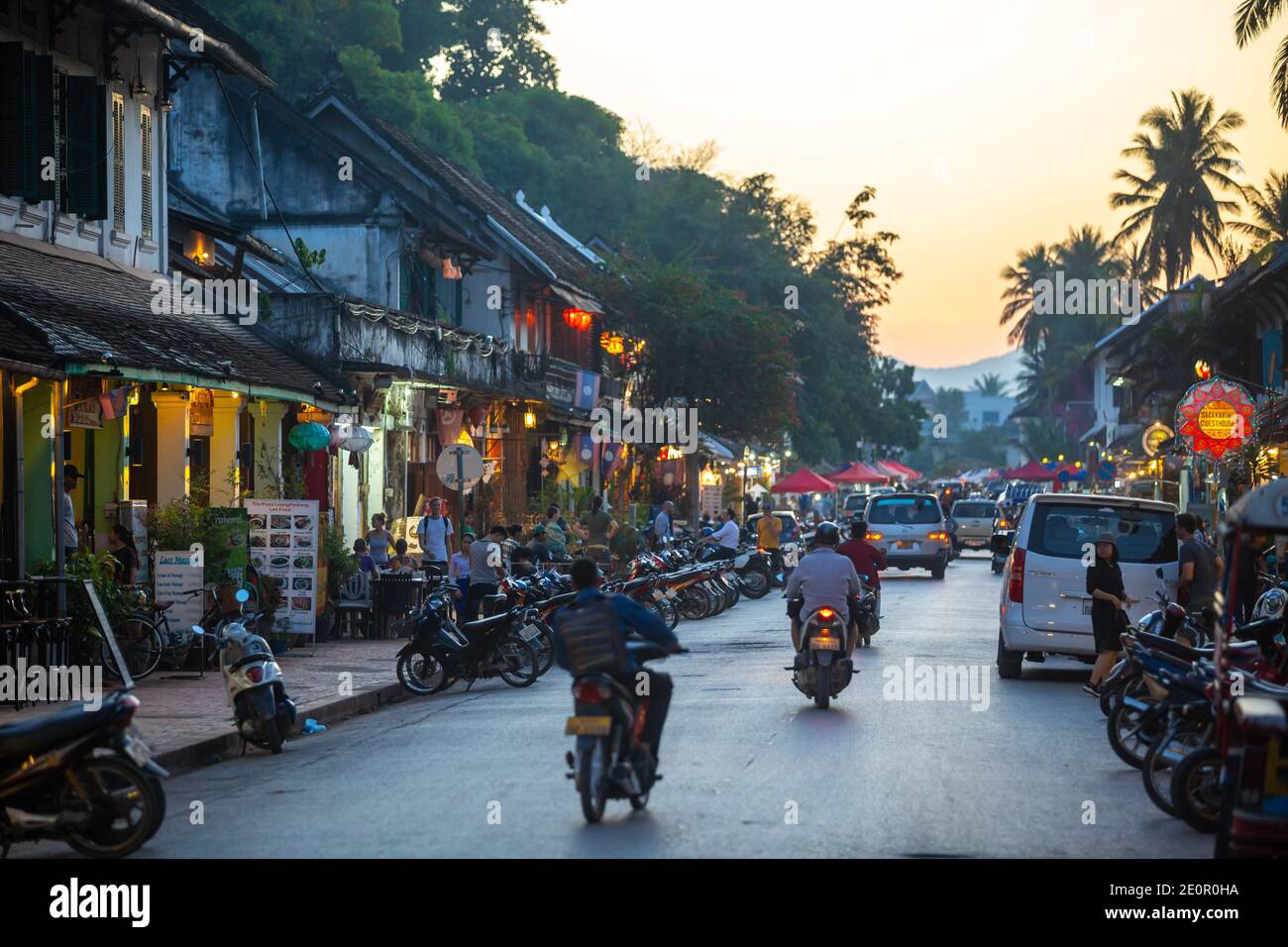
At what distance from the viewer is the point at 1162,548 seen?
59.1 feet

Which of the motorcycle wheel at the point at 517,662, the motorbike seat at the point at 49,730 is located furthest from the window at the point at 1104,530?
the motorbike seat at the point at 49,730

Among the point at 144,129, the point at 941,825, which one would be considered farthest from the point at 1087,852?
the point at 144,129

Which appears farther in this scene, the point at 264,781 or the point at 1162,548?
the point at 1162,548

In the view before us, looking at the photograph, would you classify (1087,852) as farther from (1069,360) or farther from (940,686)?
(1069,360)

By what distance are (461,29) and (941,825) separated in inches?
2593

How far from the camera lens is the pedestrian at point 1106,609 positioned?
1622cm

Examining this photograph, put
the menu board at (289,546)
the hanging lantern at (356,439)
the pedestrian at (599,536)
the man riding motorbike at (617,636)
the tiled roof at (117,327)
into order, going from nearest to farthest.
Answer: the man riding motorbike at (617,636), the tiled roof at (117,327), the menu board at (289,546), the hanging lantern at (356,439), the pedestrian at (599,536)

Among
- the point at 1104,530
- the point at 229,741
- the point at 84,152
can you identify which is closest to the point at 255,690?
the point at 229,741

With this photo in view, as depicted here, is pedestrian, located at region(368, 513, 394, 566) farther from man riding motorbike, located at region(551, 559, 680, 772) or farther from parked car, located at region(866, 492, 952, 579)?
man riding motorbike, located at region(551, 559, 680, 772)

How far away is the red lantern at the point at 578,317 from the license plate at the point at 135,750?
114ft

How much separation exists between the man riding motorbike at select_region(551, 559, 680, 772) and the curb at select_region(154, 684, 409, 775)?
13.2 ft

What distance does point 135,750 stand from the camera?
946 cm

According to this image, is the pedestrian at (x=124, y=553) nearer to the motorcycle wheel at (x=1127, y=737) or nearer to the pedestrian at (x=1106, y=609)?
the pedestrian at (x=1106, y=609)

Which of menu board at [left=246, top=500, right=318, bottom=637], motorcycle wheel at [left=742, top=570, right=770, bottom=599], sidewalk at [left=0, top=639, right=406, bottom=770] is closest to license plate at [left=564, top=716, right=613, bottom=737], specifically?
sidewalk at [left=0, top=639, right=406, bottom=770]
